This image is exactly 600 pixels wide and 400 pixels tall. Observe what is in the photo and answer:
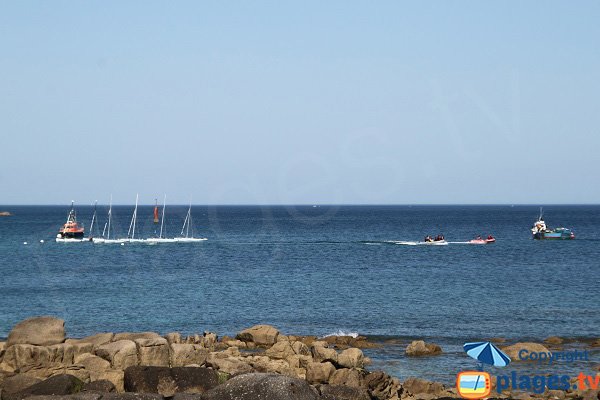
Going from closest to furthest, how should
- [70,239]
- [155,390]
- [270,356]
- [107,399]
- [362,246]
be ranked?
[107,399] → [155,390] → [270,356] → [362,246] → [70,239]

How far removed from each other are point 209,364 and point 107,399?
912 centimetres

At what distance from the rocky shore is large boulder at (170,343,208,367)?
0.04 metres

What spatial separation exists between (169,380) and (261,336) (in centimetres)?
1495

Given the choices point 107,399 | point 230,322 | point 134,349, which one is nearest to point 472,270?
point 230,322

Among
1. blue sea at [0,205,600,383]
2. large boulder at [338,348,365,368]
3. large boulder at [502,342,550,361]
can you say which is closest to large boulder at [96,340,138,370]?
large boulder at [338,348,365,368]

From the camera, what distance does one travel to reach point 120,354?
33.4 meters

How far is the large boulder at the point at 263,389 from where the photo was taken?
25.5m

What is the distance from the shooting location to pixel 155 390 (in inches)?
1155

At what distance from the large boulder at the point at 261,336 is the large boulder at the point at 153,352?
10.0 m

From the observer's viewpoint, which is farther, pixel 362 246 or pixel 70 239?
pixel 70 239

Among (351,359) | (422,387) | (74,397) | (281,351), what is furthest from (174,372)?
(281,351)

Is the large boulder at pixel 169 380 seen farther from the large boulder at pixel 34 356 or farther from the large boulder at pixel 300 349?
the large boulder at pixel 300 349

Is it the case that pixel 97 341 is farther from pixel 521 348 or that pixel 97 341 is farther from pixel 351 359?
pixel 521 348

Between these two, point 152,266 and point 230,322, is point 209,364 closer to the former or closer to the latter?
point 230,322
